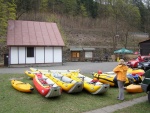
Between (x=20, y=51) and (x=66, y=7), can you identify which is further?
(x=66, y=7)

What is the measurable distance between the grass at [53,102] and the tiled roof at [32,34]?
42.4 ft

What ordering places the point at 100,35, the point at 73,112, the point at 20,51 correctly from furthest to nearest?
1. the point at 100,35
2. the point at 20,51
3. the point at 73,112

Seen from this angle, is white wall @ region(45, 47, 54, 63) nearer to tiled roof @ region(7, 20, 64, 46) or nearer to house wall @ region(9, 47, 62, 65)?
Result: house wall @ region(9, 47, 62, 65)

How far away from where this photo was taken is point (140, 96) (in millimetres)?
9289

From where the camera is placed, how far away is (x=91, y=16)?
54.0 metres

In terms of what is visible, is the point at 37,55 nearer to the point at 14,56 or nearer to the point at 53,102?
the point at 14,56

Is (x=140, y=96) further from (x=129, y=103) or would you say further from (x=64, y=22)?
(x=64, y=22)

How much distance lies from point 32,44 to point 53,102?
48.9 feet

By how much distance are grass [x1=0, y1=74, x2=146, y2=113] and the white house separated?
1237 cm

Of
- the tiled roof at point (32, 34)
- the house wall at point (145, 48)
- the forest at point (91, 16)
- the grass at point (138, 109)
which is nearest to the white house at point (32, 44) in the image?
the tiled roof at point (32, 34)

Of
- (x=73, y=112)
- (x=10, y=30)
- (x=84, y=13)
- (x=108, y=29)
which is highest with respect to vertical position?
(x=84, y=13)

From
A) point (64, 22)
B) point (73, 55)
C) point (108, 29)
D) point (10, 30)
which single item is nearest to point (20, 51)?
point (10, 30)

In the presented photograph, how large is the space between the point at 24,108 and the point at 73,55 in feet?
82.6

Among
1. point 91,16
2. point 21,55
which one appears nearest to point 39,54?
point 21,55
